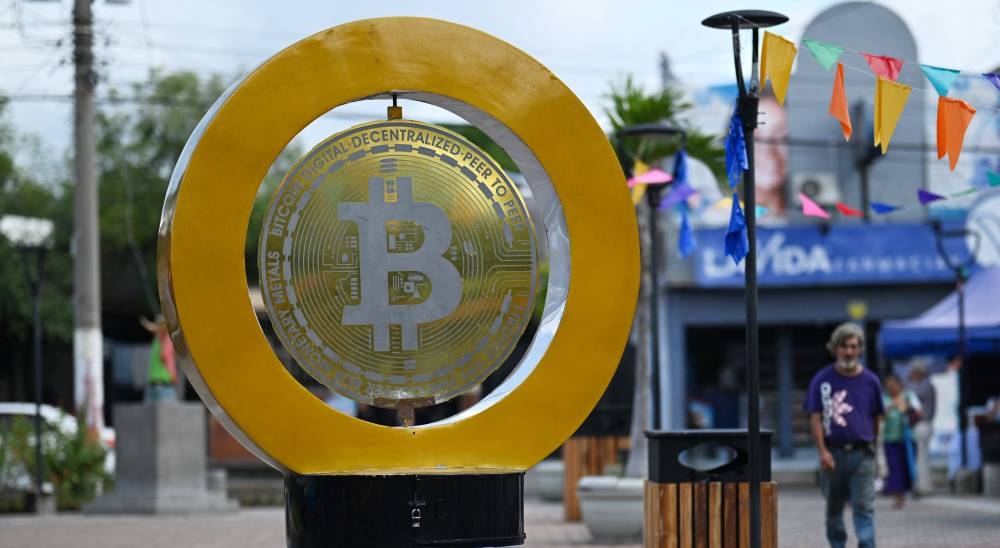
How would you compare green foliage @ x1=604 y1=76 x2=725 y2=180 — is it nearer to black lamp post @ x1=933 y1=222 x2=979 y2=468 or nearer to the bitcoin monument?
black lamp post @ x1=933 y1=222 x2=979 y2=468

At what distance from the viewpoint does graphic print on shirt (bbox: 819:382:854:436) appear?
10945 mm

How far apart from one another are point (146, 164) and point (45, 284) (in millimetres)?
3751

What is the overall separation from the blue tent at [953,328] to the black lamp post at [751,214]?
13487mm

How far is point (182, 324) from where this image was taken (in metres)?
7.71

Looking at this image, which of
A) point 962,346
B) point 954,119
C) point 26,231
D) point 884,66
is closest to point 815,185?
point 962,346

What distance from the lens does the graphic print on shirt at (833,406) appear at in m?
10.9

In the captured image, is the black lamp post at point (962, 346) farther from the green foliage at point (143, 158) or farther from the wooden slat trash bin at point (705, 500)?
the green foliage at point (143, 158)

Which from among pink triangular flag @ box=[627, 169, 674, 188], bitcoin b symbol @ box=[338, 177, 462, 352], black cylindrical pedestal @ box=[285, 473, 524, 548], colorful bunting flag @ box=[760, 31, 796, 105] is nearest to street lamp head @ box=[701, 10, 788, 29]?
colorful bunting flag @ box=[760, 31, 796, 105]

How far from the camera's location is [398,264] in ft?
26.7

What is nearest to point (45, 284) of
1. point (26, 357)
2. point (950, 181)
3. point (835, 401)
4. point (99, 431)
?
point (26, 357)

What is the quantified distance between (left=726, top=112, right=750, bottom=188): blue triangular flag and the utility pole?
47.8 feet

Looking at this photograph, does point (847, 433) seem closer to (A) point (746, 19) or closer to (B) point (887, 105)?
(B) point (887, 105)

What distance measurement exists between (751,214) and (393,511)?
10.5 feet

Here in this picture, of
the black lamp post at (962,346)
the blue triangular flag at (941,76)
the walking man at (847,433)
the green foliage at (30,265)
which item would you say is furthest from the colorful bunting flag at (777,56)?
the green foliage at (30,265)
